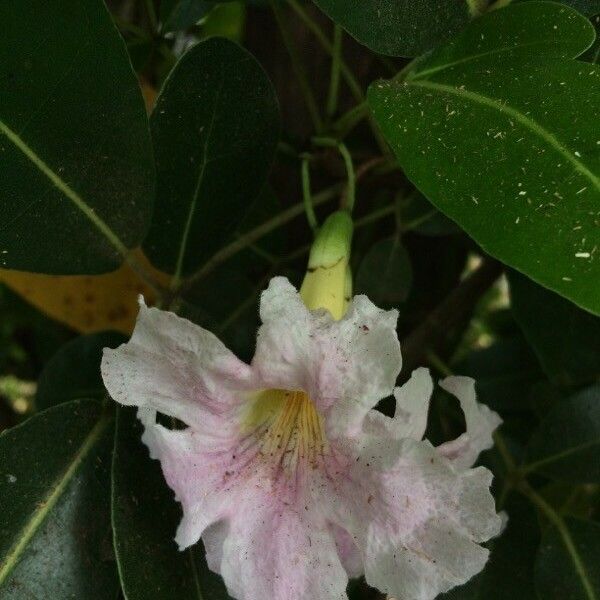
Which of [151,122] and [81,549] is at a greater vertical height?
[151,122]

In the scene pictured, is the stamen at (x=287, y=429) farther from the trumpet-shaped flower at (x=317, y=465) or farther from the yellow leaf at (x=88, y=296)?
the yellow leaf at (x=88, y=296)

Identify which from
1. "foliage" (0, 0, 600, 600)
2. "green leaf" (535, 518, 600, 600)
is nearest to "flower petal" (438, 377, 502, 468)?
"foliage" (0, 0, 600, 600)

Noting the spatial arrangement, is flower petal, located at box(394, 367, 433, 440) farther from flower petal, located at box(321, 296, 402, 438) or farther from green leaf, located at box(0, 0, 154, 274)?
green leaf, located at box(0, 0, 154, 274)

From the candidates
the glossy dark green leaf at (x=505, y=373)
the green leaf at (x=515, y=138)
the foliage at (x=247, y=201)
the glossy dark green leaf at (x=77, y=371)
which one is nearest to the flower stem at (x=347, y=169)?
the foliage at (x=247, y=201)

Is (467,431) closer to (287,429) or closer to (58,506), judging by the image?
(287,429)

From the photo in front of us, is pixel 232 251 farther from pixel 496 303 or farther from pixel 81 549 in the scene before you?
pixel 496 303

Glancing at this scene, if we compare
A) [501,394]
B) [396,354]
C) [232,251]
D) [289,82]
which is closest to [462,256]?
[501,394]

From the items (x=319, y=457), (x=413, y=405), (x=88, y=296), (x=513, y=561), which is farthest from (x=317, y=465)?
(x=88, y=296)
